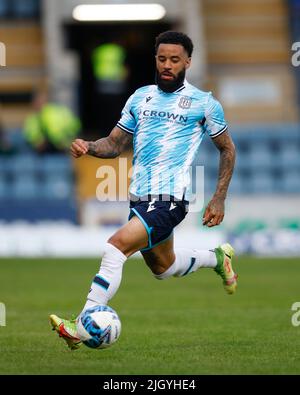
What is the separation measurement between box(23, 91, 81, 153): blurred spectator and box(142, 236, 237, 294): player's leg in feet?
44.3

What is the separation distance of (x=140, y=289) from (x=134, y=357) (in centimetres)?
651

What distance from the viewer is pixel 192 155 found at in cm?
954

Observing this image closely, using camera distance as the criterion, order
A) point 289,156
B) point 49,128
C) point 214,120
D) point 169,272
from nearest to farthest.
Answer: point 214,120
point 169,272
point 49,128
point 289,156

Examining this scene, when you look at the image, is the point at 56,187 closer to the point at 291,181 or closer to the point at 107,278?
the point at 291,181

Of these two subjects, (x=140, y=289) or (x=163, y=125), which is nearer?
(x=163, y=125)

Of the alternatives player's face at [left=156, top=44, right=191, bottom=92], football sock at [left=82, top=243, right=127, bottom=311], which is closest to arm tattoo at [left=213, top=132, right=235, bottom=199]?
player's face at [left=156, top=44, right=191, bottom=92]

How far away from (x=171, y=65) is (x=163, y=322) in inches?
121

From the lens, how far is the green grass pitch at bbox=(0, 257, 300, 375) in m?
8.53

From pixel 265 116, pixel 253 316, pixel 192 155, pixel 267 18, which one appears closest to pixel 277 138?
pixel 265 116

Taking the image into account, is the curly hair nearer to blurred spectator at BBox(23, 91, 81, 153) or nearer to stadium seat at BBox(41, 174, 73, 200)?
stadium seat at BBox(41, 174, 73, 200)

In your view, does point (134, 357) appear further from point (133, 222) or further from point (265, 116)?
point (265, 116)

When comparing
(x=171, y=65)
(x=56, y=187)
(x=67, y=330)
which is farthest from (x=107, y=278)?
(x=56, y=187)

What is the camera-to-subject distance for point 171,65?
9352 millimetres

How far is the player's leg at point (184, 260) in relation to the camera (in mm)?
9758
